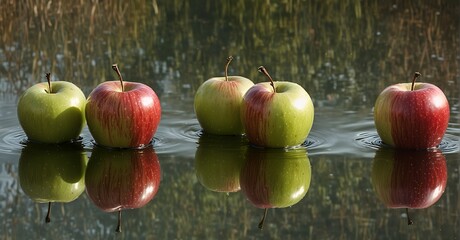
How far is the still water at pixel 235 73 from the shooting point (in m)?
6.75

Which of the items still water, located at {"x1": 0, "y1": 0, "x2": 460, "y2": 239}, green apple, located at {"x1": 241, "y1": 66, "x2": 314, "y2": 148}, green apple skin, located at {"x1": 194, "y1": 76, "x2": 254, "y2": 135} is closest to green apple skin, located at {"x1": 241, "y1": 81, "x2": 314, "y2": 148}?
green apple, located at {"x1": 241, "y1": 66, "x2": 314, "y2": 148}

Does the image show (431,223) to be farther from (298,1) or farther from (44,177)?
(298,1)

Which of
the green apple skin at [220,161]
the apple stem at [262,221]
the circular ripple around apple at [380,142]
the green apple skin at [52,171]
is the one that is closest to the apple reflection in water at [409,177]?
the circular ripple around apple at [380,142]

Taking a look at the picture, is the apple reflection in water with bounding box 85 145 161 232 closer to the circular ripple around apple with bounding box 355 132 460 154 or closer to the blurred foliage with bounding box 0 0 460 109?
the circular ripple around apple with bounding box 355 132 460 154

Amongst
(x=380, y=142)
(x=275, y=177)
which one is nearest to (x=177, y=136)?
(x=275, y=177)

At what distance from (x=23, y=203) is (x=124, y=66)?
12.5ft

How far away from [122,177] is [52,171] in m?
0.54

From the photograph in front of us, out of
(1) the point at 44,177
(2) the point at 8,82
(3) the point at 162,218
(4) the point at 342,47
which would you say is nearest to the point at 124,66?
(2) the point at 8,82

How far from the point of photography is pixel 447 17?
12922mm

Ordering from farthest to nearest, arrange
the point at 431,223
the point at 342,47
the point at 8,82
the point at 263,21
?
the point at 263,21 < the point at 342,47 < the point at 8,82 < the point at 431,223

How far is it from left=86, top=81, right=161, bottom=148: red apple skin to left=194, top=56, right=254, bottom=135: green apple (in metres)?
0.49

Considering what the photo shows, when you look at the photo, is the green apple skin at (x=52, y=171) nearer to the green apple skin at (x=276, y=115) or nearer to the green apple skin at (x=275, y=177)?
the green apple skin at (x=275, y=177)

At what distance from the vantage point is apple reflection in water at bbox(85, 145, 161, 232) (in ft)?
23.3

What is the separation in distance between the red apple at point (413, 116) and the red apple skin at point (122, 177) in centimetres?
170
